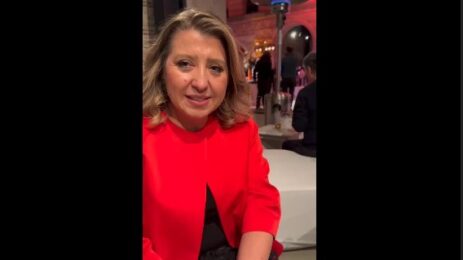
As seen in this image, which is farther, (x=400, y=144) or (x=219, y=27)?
(x=219, y=27)

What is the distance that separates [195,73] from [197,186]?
0.69ft

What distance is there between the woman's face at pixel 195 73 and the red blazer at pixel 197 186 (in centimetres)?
7

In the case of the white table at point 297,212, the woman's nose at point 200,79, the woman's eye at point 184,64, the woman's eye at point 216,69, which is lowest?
the white table at point 297,212

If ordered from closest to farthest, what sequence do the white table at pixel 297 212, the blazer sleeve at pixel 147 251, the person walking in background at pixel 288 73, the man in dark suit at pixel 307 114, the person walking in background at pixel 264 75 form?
1. the blazer sleeve at pixel 147 251
2. the white table at pixel 297 212
3. the man in dark suit at pixel 307 114
4. the person walking in background at pixel 288 73
5. the person walking in background at pixel 264 75

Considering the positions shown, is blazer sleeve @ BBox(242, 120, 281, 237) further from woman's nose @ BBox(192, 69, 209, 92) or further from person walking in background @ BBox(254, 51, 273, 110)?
person walking in background @ BBox(254, 51, 273, 110)

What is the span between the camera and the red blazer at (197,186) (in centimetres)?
67

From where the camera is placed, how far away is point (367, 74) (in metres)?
0.38

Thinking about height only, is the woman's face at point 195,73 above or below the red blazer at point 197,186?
above

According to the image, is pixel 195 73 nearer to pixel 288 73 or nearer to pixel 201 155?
pixel 201 155

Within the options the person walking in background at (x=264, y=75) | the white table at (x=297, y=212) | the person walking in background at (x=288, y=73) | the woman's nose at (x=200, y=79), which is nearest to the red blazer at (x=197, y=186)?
the woman's nose at (x=200, y=79)

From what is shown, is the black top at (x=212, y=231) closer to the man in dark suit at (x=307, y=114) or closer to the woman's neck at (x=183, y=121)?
the woman's neck at (x=183, y=121)
